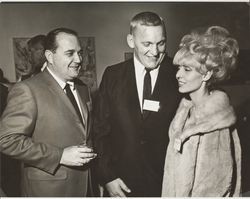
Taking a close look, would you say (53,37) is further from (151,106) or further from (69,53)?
(151,106)

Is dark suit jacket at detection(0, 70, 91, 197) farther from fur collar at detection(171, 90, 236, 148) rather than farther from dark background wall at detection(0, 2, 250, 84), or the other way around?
fur collar at detection(171, 90, 236, 148)

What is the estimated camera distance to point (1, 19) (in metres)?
1.38

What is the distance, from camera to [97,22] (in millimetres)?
1394

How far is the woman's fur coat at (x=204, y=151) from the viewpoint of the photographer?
132 cm

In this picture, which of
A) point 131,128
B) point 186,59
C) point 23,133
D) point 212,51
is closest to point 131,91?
point 131,128

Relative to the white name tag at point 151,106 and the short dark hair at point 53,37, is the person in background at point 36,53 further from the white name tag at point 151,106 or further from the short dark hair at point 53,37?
the white name tag at point 151,106

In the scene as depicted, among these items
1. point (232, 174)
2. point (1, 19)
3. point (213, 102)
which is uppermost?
point (1, 19)

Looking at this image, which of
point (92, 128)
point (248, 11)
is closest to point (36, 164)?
point (92, 128)

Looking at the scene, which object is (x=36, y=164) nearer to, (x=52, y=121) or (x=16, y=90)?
(x=52, y=121)

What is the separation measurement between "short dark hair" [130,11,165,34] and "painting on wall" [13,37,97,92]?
18cm

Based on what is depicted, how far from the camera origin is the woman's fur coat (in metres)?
1.32

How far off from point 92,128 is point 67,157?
0.53ft

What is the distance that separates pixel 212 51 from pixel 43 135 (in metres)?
0.76

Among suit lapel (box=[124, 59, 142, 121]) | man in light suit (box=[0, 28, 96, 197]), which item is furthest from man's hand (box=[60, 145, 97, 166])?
suit lapel (box=[124, 59, 142, 121])
